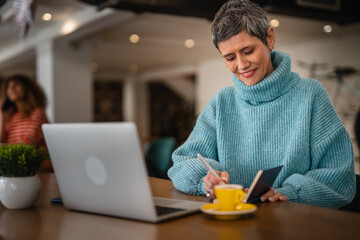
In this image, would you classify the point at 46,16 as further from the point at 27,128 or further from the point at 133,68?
the point at 133,68

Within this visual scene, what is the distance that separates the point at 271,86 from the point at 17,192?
33.7 inches

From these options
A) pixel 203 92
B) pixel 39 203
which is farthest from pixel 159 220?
pixel 203 92

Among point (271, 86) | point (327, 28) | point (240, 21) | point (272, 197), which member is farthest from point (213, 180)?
point (327, 28)

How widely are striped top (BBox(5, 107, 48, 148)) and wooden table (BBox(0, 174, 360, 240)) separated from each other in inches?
97.4

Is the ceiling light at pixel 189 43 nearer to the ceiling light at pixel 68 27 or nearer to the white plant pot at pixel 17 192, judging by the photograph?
the ceiling light at pixel 68 27

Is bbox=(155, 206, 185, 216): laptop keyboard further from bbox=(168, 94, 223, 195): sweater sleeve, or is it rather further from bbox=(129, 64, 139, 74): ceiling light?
bbox=(129, 64, 139, 74): ceiling light

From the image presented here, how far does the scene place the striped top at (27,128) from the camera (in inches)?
141

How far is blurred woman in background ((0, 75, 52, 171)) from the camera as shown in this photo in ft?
11.9

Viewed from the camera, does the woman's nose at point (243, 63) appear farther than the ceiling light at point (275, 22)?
No

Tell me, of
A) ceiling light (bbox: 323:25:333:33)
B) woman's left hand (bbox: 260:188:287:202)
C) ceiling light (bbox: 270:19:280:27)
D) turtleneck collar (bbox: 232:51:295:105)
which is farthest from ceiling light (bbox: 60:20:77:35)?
woman's left hand (bbox: 260:188:287:202)

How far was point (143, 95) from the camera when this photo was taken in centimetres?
1577

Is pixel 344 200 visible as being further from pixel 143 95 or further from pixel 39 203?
pixel 143 95

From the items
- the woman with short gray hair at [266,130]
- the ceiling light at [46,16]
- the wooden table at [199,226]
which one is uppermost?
the ceiling light at [46,16]

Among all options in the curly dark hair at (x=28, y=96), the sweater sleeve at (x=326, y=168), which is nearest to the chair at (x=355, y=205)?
the sweater sleeve at (x=326, y=168)
